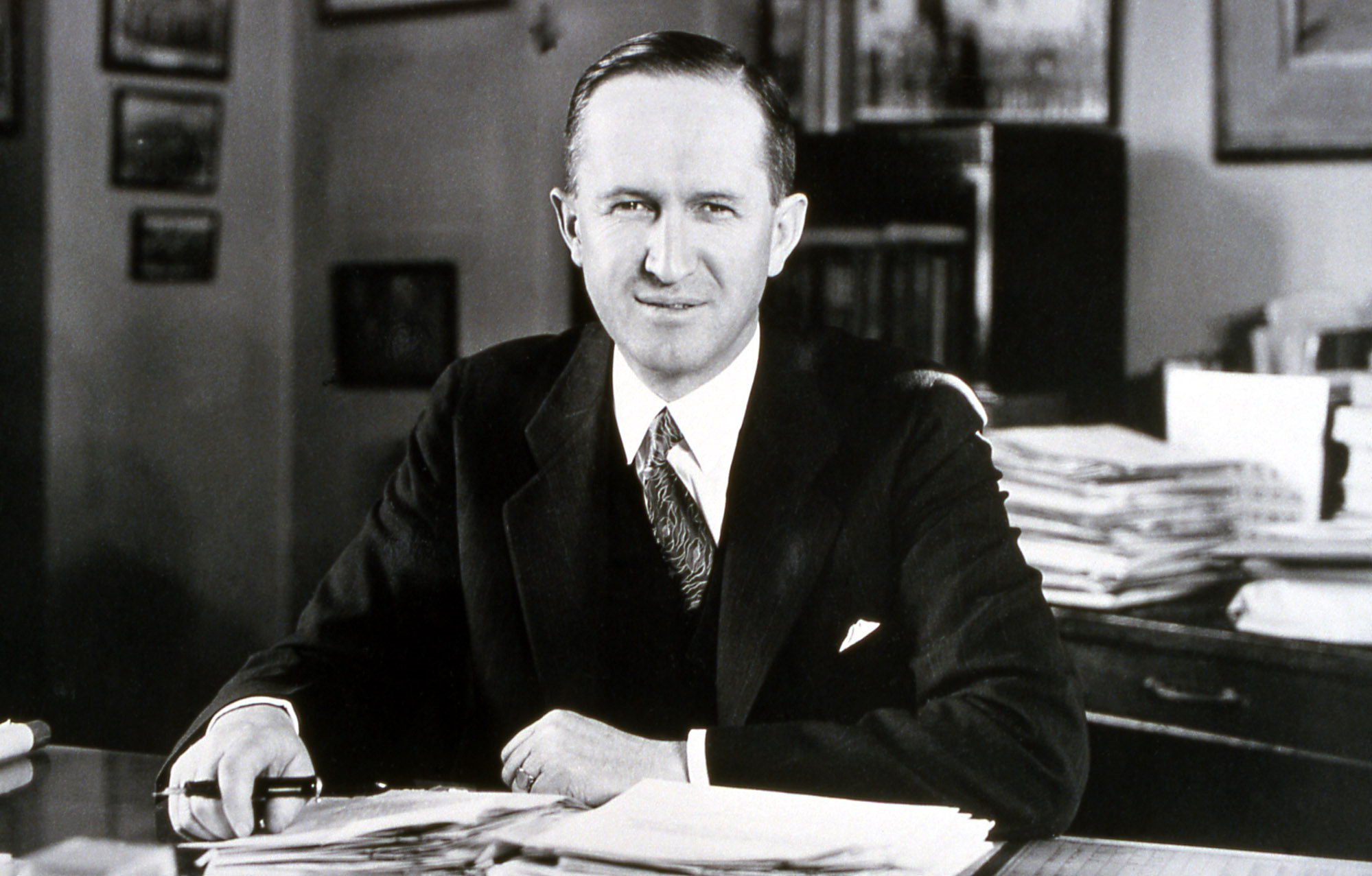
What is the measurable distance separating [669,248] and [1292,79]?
1261mm

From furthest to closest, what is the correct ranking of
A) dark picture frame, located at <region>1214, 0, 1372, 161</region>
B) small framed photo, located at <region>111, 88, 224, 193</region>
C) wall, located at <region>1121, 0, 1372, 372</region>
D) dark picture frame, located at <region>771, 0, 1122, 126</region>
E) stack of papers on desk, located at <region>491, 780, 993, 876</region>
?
small framed photo, located at <region>111, 88, 224, 193</region> < dark picture frame, located at <region>771, 0, 1122, 126</region> < wall, located at <region>1121, 0, 1372, 372</region> < dark picture frame, located at <region>1214, 0, 1372, 161</region> < stack of papers on desk, located at <region>491, 780, 993, 876</region>

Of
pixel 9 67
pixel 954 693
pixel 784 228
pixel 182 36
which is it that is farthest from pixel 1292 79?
pixel 9 67

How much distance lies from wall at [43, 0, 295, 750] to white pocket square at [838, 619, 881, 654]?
1369 mm

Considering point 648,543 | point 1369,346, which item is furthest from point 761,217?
point 1369,346

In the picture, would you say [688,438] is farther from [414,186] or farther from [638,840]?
[414,186]

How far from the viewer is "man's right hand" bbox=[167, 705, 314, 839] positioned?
90cm

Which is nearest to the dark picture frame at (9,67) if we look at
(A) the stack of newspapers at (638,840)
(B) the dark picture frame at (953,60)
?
(B) the dark picture frame at (953,60)

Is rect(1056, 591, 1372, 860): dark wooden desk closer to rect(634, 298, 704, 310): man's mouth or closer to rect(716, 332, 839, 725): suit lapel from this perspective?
rect(716, 332, 839, 725): suit lapel

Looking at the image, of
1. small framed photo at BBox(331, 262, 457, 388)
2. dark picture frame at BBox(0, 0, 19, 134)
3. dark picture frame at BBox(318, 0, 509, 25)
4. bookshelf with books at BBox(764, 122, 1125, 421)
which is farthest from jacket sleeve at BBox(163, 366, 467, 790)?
dark picture frame at BBox(0, 0, 19, 134)

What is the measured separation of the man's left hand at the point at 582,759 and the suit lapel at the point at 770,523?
0.58 feet

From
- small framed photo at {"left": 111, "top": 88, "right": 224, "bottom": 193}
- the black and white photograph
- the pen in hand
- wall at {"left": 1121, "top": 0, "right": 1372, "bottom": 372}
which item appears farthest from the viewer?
small framed photo at {"left": 111, "top": 88, "right": 224, "bottom": 193}

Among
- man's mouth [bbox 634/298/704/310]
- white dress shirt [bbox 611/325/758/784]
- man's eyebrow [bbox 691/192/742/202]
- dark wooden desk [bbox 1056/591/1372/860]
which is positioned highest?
man's eyebrow [bbox 691/192/742/202]

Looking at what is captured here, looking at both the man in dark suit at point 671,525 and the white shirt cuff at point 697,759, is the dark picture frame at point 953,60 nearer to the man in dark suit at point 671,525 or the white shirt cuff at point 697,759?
the man in dark suit at point 671,525

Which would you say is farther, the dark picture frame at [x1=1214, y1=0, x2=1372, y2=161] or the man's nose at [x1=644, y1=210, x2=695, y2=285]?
the dark picture frame at [x1=1214, y1=0, x2=1372, y2=161]
